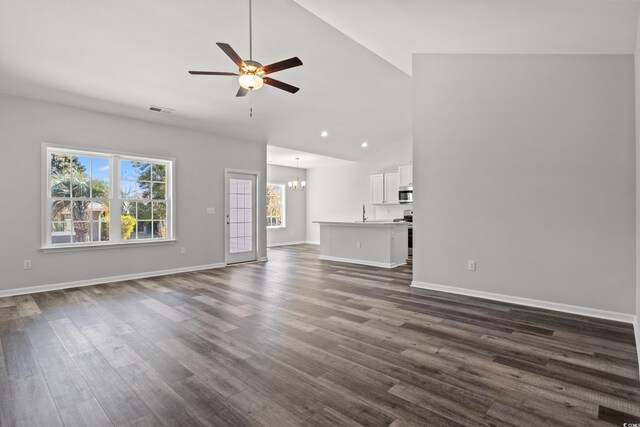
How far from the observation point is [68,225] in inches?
201

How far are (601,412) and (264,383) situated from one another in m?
2.01

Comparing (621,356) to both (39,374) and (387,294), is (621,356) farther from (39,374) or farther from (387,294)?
(39,374)

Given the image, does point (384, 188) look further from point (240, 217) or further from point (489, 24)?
point (489, 24)

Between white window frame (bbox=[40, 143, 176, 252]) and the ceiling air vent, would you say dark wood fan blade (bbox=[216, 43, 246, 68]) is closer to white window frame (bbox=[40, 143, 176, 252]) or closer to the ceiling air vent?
the ceiling air vent

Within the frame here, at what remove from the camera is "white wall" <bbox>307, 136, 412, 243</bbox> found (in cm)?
972

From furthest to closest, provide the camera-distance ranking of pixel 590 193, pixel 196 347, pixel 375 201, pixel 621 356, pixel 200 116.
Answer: pixel 375 201
pixel 200 116
pixel 590 193
pixel 196 347
pixel 621 356

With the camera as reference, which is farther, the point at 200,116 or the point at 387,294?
the point at 200,116

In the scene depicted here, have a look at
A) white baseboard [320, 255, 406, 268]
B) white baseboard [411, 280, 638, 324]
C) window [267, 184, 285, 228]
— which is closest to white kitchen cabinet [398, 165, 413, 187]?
white baseboard [320, 255, 406, 268]

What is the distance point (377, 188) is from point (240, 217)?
4.39m

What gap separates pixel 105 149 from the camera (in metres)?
5.39

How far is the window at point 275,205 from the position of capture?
10.8 m

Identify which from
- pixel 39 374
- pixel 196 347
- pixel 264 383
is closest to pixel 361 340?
pixel 264 383

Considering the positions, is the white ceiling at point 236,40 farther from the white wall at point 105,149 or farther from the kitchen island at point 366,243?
the kitchen island at point 366,243

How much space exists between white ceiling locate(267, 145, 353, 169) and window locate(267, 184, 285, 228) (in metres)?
0.83
